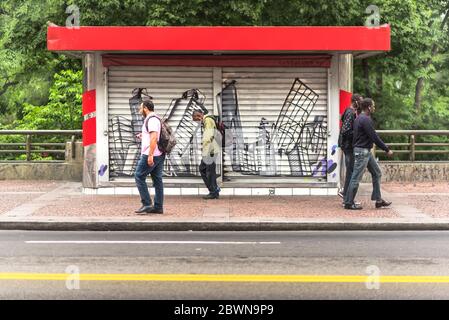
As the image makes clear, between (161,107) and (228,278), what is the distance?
8.11 m

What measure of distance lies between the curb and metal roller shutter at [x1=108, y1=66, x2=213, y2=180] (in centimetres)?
393

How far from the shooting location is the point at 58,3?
21344 mm

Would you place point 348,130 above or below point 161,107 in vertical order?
below

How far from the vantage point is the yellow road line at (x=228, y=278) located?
7406 millimetres

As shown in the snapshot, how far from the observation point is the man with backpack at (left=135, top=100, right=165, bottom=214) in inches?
476

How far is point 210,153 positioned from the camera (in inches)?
558

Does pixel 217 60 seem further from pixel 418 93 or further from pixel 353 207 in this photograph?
pixel 418 93

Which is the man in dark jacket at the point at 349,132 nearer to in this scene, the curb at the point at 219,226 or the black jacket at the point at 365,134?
the black jacket at the point at 365,134

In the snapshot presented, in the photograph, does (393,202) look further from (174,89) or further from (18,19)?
(18,19)

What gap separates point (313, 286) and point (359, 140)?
20.2 ft

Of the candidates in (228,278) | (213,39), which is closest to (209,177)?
(213,39)

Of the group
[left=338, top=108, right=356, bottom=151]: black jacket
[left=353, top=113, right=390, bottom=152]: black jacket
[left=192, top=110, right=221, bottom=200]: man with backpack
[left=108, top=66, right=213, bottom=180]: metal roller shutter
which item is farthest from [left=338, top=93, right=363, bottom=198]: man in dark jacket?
[left=108, top=66, right=213, bottom=180]: metal roller shutter

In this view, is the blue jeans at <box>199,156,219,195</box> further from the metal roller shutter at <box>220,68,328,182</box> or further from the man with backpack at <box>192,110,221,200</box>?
the metal roller shutter at <box>220,68,328,182</box>
